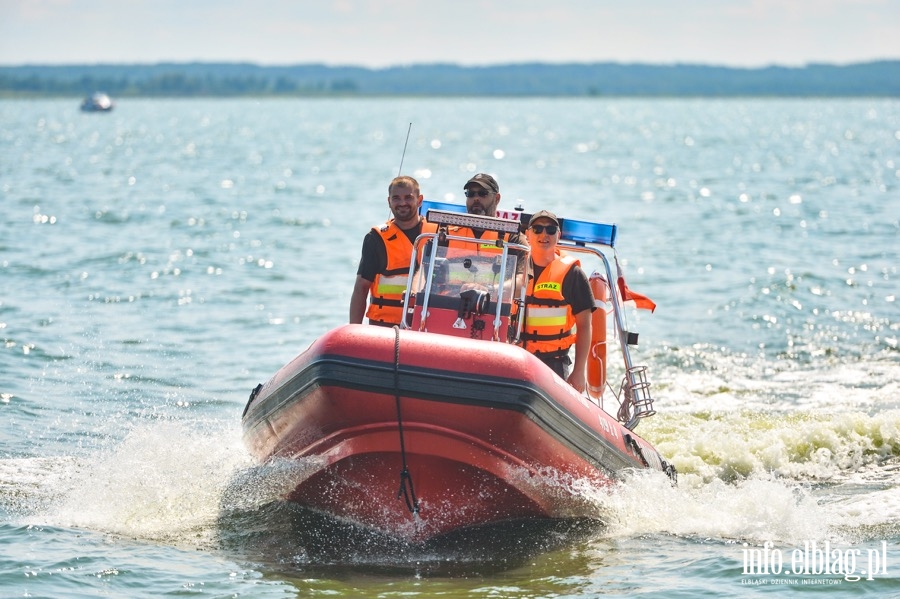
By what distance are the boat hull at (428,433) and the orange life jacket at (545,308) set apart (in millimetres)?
587

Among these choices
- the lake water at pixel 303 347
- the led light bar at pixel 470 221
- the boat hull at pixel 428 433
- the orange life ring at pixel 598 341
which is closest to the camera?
the boat hull at pixel 428 433

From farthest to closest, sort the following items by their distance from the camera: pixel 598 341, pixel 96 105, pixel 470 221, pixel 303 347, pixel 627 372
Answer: pixel 96 105
pixel 303 347
pixel 627 372
pixel 598 341
pixel 470 221

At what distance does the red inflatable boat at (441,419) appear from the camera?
20.4ft

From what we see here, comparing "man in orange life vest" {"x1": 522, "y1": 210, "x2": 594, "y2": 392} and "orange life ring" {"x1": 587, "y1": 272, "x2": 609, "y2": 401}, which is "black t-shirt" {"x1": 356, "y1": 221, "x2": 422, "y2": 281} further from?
"orange life ring" {"x1": 587, "y1": 272, "x2": 609, "y2": 401}

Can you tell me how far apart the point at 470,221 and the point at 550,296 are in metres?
0.69

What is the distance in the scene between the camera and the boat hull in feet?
20.4

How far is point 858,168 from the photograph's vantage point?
3731cm

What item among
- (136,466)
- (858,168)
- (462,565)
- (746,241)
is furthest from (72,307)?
(858,168)

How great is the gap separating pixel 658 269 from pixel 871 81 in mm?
194604

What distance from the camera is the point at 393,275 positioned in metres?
7.51
